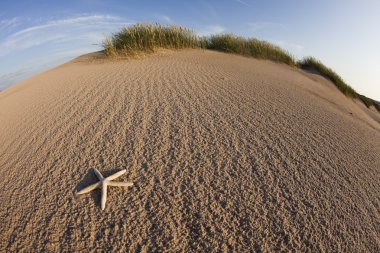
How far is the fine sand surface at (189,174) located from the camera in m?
1.38

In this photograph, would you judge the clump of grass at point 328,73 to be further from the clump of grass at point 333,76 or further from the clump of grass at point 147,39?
the clump of grass at point 147,39

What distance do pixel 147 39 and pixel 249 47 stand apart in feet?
9.48

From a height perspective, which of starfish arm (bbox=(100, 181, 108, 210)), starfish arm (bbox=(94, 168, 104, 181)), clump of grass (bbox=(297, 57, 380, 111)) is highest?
clump of grass (bbox=(297, 57, 380, 111))

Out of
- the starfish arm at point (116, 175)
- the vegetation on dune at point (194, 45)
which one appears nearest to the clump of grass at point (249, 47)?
the vegetation on dune at point (194, 45)

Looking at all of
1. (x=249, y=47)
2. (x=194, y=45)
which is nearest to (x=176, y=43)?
(x=194, y=45)

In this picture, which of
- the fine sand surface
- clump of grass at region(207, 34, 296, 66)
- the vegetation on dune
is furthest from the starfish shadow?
clump of grass at region(207, 34, 296, 66)

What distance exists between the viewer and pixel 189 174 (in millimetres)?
1747

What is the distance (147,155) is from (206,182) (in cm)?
49

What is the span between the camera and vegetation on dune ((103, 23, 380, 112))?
6098 mm

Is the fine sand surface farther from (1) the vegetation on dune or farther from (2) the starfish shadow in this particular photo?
(1) the vegetation on dune

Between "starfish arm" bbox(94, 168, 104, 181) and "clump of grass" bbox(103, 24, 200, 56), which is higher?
"clump of grass" bbox(103, 24, 200, 56)

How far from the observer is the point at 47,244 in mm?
1351

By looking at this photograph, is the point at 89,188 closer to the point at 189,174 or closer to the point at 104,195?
the point at 104,195

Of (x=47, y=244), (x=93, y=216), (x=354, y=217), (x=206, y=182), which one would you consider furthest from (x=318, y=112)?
(x=47, y=244)
